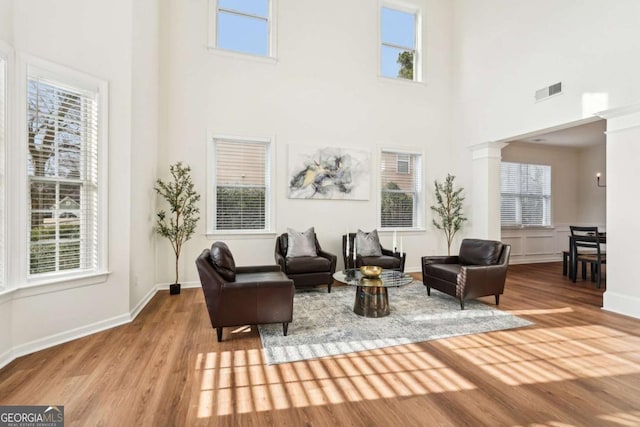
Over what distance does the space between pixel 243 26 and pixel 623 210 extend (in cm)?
626

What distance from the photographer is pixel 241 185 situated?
524 centimetres

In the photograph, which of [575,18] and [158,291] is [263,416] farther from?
[575,18]

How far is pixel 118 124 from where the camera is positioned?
129 inches

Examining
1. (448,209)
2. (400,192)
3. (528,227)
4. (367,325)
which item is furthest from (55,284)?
(528,227)

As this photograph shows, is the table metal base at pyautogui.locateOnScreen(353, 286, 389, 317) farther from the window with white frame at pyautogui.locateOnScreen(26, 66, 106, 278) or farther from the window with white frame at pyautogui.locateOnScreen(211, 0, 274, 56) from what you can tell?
the window with white frame at pyautogui.locateOnScreen(211, 0, 274, 56)

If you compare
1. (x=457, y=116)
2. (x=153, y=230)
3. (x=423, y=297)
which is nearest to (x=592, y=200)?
(x=457, y=116)

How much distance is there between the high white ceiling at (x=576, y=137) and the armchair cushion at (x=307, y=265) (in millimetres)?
4507

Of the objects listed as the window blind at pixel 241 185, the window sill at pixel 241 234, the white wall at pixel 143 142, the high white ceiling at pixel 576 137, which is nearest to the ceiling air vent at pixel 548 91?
the high white ceiling at pixel 576 137

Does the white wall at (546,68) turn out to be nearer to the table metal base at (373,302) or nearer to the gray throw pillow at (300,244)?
the table metal base at (373,302)

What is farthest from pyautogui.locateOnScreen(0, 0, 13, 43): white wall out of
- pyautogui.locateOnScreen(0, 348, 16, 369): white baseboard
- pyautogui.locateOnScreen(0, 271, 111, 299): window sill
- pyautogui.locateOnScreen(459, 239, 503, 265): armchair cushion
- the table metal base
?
pyautogui.locateOnScreen(459, 239, 503, 265): armchair cushion

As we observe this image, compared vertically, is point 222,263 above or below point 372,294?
above

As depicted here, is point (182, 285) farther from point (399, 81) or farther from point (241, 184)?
point (399, 81)

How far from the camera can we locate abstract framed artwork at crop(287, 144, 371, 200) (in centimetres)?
543

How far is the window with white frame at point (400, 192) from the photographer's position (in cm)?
612
